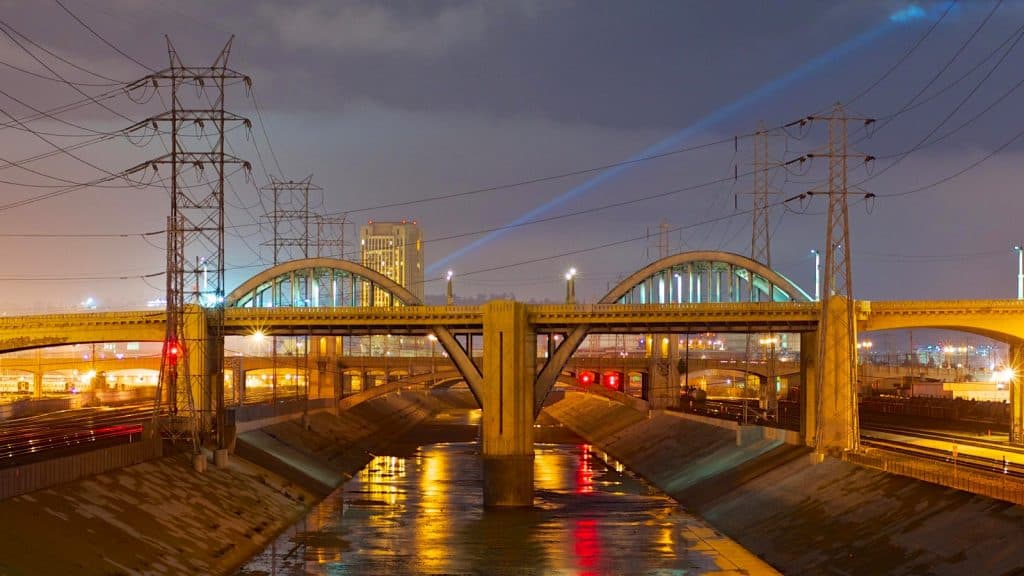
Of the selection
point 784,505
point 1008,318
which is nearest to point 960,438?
point 1008,318

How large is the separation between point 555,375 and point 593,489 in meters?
12.0

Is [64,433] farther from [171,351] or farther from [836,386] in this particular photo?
[836,386]

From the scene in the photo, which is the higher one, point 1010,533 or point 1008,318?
point 1008,318

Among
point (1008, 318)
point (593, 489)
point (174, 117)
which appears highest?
point (174, 117)

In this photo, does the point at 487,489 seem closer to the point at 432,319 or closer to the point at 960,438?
the point at 432,319

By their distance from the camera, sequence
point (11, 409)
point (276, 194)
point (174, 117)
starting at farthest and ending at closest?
point (276, 194) → point (11, 409) → point (174, 117)

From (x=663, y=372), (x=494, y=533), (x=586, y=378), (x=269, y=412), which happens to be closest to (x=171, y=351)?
(x=494, y=533)

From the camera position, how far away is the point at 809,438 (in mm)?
76375

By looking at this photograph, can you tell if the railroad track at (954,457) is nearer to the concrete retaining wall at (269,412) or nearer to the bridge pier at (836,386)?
the bridge pier at (836,386)

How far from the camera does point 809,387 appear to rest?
7756 cm

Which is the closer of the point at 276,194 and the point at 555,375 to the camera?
the point at 555,375

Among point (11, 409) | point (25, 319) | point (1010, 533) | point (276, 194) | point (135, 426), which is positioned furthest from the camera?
point (276, 194)

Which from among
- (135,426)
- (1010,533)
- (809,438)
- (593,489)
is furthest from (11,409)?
(1010,533)

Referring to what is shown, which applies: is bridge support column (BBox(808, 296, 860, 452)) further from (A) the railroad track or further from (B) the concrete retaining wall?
(B) the concrete retaining wall
